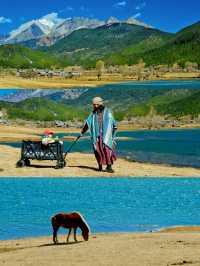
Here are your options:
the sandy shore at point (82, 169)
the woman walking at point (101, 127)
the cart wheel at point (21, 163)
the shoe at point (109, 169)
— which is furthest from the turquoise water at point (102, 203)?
the cart wheel at point (21, 163)

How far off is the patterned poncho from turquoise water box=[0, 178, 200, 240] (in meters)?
2.15

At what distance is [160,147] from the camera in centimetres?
5741

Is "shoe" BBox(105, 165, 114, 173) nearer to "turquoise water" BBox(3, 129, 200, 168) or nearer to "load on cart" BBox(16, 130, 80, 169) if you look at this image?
"load on cart" BBox(16, 130, 80, 169)

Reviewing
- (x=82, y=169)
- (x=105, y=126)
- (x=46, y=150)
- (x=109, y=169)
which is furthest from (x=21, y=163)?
(x=105, y=126)

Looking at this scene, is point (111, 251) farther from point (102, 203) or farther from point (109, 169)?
point (109, 169)

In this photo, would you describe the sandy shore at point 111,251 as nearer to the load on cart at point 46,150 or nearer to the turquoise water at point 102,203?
the turquoise water at point 102,203

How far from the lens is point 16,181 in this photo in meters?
32.9

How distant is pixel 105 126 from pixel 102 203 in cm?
828

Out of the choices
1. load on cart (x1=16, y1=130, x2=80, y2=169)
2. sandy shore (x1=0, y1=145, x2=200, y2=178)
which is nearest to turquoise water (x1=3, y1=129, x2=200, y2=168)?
sandy shore (x1=0, y1=145, x2=200, y2=178)

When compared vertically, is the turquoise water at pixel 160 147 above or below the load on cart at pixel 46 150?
below

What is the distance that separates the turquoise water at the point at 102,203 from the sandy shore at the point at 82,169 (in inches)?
60.7

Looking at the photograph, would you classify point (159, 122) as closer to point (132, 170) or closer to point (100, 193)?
point (132, 170)

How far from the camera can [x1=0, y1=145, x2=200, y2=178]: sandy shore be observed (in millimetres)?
35656

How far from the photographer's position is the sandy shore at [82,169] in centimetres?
3566
